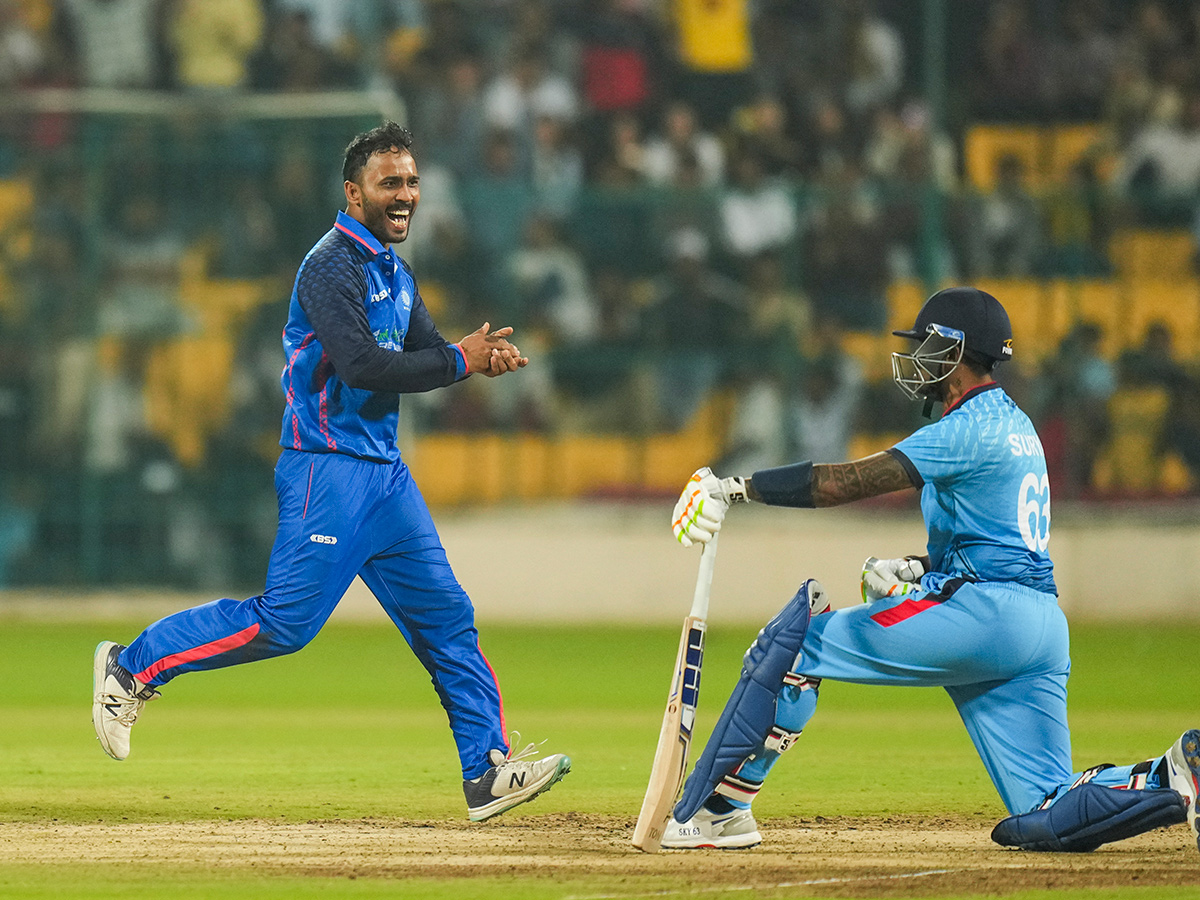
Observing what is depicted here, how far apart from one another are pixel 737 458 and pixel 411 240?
3408 millimetres

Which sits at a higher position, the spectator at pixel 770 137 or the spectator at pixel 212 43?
the spectator at pixel 212 43

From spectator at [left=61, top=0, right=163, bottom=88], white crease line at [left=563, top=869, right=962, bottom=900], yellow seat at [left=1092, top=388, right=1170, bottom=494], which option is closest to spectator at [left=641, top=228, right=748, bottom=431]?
yellow seat at [left=1092, top=388, right=1170, bottom=494]

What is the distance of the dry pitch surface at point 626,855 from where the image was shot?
16.2ft

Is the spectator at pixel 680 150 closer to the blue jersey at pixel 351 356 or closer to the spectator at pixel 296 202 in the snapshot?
the spectator at pixel 296 202

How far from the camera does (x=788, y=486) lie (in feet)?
17.2

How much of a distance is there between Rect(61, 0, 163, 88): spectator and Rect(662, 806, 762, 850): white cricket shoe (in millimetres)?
12754

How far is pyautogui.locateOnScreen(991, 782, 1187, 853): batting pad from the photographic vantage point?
199 inches

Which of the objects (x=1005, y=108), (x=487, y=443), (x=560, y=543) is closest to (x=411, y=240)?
(x=487, y=443)

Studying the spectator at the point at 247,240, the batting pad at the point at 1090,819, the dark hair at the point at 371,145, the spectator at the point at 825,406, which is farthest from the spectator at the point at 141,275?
the batting pad at the point at 1090,819

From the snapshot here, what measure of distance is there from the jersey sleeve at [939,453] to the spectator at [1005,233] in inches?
383

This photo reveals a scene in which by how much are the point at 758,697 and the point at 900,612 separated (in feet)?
1.66

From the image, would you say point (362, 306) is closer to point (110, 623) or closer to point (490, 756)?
point (490, 756)

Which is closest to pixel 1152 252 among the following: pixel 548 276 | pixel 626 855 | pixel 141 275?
pixel 548 276

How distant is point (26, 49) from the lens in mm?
17125
